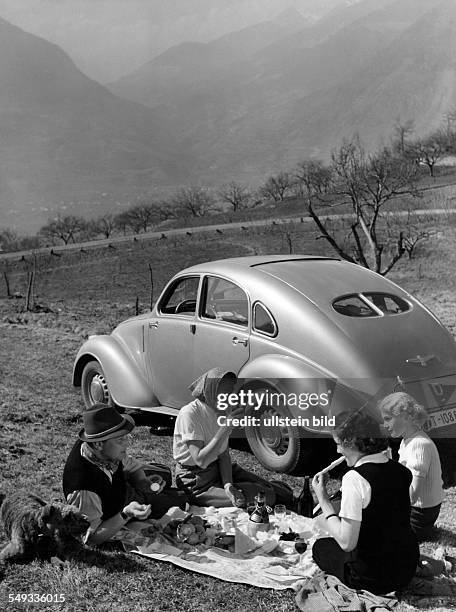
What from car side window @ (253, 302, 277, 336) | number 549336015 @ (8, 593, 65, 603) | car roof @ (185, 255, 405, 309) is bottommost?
number 549336015 @ (8, 593, 65, 603)

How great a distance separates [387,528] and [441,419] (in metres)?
2.55

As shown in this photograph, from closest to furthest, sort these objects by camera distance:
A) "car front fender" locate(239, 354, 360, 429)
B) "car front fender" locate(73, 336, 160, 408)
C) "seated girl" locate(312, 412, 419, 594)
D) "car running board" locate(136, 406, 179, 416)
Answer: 1. "seated girl" locate(312, 412, 419, 594)
2. "car front fender" locate(239, 354, 360, 429)
3. "car running board" locate(136, 406, 179, 416)
4. "car front fender" locate(73, 336, 160, 408)

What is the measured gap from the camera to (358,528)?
406 cm

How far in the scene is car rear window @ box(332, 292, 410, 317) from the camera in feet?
22.5

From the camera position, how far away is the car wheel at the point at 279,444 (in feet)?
21.5

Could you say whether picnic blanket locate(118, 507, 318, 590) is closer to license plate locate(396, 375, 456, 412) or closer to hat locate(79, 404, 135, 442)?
hat locate(79, 404, 135, 442)

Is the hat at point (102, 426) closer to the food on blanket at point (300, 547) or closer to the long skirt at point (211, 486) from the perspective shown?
the long skirt at point (211, 486)

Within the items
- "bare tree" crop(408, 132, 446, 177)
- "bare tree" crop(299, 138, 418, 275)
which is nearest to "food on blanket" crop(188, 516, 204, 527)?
"bare tree" crop(299, 138, 418, 275)

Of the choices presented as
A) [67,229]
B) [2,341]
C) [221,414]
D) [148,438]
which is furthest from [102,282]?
[67,229]

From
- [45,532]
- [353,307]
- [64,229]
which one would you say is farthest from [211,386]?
[64,229]

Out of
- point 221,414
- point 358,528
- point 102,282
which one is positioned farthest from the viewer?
point 102,282

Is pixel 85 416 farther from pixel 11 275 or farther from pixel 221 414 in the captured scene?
pixel 11 275

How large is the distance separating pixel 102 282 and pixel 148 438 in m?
32.6

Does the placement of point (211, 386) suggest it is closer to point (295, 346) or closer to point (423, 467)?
point (295, 346)
